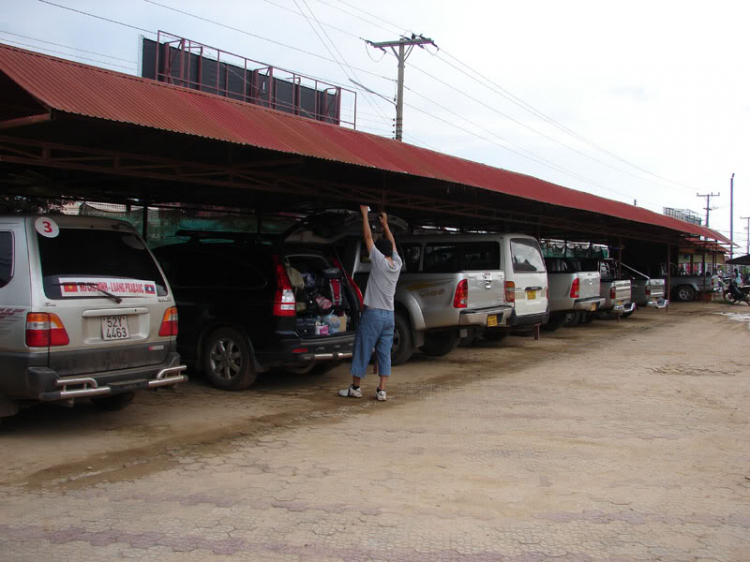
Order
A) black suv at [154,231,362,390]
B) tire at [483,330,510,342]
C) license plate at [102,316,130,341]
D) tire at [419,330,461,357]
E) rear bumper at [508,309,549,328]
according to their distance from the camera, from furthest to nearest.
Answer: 1. tire at [483,330,510,342]
2. rear bumper at [508,309,549,328]
3. tire at [419,330,461,357]
4. black suv at [154,231,362,390]
5. license plate at [102,316,130,341]

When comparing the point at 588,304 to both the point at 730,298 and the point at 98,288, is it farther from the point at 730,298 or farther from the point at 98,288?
the point at 730,298

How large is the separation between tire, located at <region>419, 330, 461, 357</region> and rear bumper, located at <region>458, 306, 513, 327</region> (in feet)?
1.97

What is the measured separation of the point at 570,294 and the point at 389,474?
1030cm

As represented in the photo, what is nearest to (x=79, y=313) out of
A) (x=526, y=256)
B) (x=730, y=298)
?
(x=526, y=256)

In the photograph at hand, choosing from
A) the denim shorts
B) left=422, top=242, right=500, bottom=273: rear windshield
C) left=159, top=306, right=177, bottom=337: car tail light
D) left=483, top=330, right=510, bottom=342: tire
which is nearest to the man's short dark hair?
the denim shorts

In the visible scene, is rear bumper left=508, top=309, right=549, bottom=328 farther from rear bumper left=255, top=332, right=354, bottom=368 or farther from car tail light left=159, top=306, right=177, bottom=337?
car tail light left=159, top=306, right=177, bottom=337

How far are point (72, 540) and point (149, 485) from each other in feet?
3.03

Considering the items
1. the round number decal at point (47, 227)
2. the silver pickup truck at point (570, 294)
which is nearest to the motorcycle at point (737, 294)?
the silver pickup truck at point (570, 294)

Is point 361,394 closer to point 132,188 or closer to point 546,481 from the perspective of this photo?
point 546,481

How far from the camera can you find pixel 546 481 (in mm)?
4883

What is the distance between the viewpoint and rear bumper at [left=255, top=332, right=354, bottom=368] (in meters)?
7.52

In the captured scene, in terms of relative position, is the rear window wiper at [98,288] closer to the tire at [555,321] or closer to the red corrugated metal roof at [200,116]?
the red corrugated metal roof at [200,116]

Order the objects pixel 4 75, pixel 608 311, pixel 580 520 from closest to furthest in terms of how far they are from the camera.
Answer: pixel 580 520 < pixel 4 75 < pixel 608 311

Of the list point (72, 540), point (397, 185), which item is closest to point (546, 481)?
point (72, 540)
